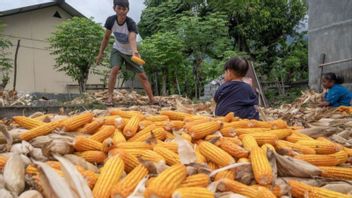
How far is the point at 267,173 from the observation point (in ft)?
6.36

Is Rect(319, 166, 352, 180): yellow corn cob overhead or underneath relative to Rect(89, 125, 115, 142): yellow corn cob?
underneath

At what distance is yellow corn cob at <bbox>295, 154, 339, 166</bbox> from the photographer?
7.52 ft

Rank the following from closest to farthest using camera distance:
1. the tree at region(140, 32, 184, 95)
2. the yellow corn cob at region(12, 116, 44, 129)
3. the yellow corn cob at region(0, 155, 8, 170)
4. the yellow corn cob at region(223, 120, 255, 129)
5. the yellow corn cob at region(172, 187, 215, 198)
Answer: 1. the yellow corn cob at region(172, 187, 215, 198)
2. the yellow corn cob at region(0, 155, 8, 170)
3. the yellow corn cob at region(12, 116, 44, 129)
4. the yellow corn cob at region(223, 120, 255, 129)
5. the tree at region(140, 32, 184, 95)

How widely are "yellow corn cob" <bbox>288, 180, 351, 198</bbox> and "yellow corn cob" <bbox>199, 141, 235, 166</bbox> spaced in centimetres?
34

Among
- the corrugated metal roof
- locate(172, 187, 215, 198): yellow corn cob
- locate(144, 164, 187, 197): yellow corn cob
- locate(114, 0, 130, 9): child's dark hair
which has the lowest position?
locate(172, 187, 215, 198): yellow corn cob

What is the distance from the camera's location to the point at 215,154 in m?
2.21

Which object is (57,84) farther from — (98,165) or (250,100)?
(98,165)

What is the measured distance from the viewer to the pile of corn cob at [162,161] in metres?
1.76

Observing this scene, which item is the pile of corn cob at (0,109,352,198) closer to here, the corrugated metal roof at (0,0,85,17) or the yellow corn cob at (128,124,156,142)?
the yellow corn cob at (128,124,156,142)

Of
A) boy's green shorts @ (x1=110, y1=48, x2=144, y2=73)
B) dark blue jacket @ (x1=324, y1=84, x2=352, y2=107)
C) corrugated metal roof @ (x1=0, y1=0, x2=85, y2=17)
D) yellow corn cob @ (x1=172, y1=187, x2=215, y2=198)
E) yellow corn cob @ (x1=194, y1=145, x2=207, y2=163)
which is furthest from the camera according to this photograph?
corrugated metal roof @ (x1=0, y1=0, x2=85, y2=17)

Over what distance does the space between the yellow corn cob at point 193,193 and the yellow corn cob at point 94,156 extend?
71 centimetres

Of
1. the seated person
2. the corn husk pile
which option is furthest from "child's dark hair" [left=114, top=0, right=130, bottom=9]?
the seated person

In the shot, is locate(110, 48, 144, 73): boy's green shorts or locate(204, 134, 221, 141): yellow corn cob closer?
locate(204, 134, 221, 141): yellow corn cob

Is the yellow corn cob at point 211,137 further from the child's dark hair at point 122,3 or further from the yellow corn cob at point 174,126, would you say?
the child's dark hair at point 122,3
